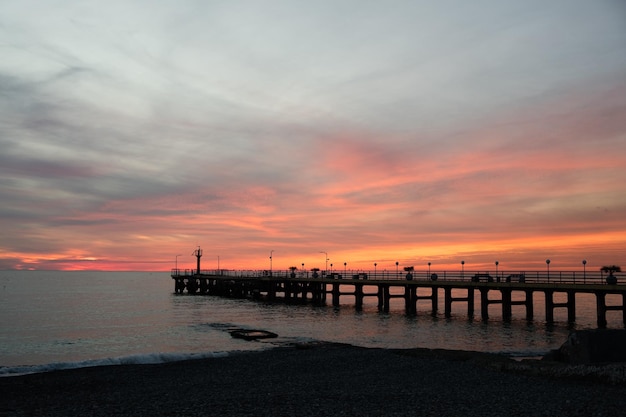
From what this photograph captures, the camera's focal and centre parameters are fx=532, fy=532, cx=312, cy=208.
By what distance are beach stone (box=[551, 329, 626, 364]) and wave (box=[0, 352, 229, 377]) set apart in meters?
18.1

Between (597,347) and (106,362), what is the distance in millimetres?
24350

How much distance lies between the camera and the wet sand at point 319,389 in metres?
15.5

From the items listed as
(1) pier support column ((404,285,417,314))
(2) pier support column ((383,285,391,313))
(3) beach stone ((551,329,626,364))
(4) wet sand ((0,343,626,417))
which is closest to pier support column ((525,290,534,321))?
(1) pier support column ((404,285,417,314))

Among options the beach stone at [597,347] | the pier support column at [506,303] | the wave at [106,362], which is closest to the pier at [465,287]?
the pier support column at [506,303]

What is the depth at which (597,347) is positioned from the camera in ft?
77.7

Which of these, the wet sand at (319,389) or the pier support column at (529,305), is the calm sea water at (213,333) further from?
the wet sand at (319,389)

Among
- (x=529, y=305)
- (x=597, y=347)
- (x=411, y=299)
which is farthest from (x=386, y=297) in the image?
(x=597, y=347)

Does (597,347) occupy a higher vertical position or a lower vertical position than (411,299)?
higher

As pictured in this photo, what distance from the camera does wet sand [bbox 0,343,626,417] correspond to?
15.5 meters

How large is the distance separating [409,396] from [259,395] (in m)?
4.91

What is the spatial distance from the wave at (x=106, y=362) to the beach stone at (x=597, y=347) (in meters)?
18.1

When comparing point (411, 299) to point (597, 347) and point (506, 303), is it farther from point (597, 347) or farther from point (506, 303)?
point (597, 347)

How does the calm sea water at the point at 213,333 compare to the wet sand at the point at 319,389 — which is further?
the calm sea water at the point at 213,333

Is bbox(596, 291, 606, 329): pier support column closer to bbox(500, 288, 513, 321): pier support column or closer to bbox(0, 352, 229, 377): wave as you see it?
bbox(500, 288, 513, 321): pier support column
